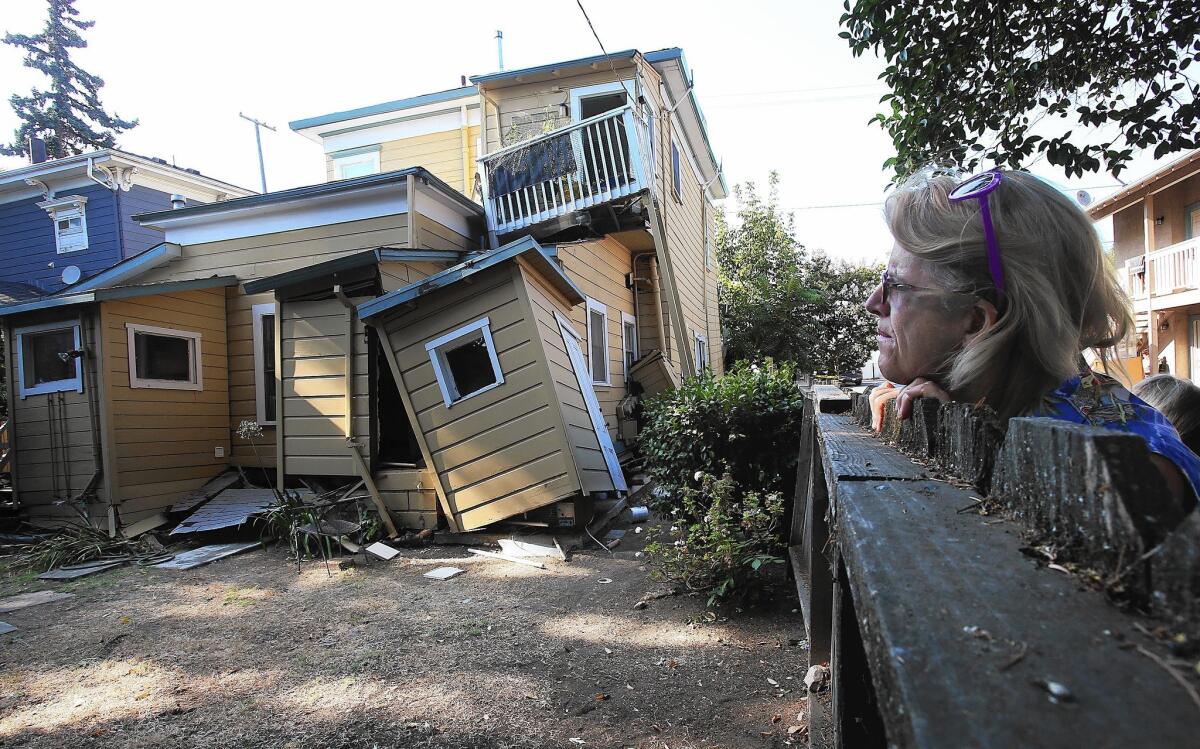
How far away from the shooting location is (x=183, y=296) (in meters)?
9.34

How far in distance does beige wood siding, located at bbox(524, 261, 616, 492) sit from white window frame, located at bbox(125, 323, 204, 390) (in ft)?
18.3

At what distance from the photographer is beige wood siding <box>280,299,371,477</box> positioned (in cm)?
801

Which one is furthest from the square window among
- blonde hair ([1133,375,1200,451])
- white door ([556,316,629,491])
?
blonde hair ([1133,375,1200,451])

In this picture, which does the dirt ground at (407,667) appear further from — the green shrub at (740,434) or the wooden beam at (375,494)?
the wooden beam at (375,494)

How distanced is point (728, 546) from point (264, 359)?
8.22 meters

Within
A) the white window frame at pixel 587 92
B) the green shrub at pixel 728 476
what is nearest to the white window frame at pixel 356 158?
the white window frame at pixel 587 92

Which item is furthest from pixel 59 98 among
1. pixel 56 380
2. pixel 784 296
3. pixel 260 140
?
pixel 784 296

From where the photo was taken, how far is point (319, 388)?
820 centimetres

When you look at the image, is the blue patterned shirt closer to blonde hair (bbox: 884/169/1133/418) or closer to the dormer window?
blonde hair (bbox: 884/169/1133/418)

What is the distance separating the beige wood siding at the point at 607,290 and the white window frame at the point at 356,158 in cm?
602

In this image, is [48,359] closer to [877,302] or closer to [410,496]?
[410,496]

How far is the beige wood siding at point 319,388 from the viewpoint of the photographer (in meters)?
8.01

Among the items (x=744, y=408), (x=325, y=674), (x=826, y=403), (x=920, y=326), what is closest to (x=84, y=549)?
(x=325, y=674)

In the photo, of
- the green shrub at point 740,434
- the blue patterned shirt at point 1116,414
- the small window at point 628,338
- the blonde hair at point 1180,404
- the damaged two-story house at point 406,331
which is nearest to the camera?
the blue patterned shirt at point 1116,414
